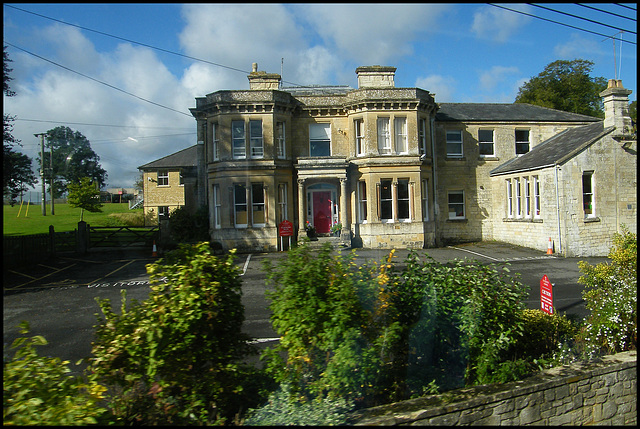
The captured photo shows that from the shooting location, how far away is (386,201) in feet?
76.4

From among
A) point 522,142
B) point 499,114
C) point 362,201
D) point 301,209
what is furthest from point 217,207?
point 522,142

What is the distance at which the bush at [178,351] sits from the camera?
14.2 feet

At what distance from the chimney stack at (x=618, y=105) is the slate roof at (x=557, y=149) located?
0.48m

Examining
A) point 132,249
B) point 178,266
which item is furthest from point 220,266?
point 132,249

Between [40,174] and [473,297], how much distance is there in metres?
41.0

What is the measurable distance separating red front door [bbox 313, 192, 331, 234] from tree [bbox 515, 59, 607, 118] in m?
Answer: 28.2

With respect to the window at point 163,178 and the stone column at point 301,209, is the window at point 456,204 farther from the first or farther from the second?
the window at point 163,178

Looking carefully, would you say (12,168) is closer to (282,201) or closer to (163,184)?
(282,201)

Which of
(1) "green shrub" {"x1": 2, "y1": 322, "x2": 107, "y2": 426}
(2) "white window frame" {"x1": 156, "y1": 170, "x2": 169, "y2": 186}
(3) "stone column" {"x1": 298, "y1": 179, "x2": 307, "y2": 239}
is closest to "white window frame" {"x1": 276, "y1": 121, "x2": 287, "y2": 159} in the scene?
(3) "stone column" {"x1": 298, "y1": 179, "x2": 307, "y2": 239}

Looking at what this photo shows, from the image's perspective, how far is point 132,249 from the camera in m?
Answer: 23.8

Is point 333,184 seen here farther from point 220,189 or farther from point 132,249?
point 132,249

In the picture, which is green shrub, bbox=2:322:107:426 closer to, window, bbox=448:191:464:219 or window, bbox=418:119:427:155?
window, bbox=418:119:427:155

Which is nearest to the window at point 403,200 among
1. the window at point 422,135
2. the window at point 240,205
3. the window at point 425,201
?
the window at point 425,201

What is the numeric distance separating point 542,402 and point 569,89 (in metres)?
45.6
